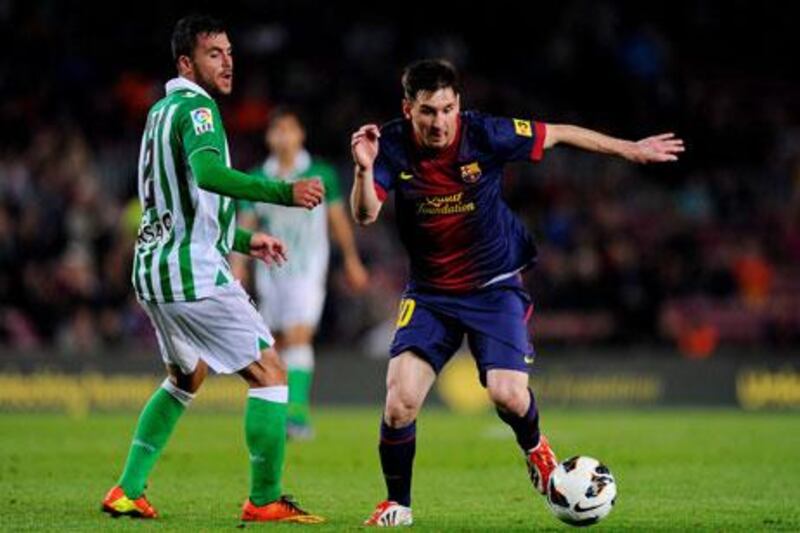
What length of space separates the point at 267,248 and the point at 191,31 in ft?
3.78

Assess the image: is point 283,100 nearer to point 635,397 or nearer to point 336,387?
point 336,387

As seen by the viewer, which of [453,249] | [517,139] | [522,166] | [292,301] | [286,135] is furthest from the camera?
[522,166]

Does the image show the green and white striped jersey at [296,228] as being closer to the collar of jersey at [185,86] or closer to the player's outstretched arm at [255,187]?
the collar of jersey at [185,86]

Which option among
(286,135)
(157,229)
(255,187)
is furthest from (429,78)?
(286,135)

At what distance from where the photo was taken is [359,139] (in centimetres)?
768

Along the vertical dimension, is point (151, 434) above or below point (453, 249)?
below

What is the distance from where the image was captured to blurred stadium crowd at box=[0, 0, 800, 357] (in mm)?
19141

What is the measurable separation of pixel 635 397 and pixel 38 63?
921cm

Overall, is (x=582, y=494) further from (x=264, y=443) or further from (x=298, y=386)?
(x=298, y=386)

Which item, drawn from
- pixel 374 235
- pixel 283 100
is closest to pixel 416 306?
pixel 374 235

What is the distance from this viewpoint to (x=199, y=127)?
789 centimetres

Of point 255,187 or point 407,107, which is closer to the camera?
point 255,187

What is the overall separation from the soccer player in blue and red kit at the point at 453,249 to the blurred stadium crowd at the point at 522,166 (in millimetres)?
10617

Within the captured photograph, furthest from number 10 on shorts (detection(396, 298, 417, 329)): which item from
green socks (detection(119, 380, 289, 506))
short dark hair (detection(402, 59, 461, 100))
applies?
short dark hair (detection(402, 59, 461, 100))
